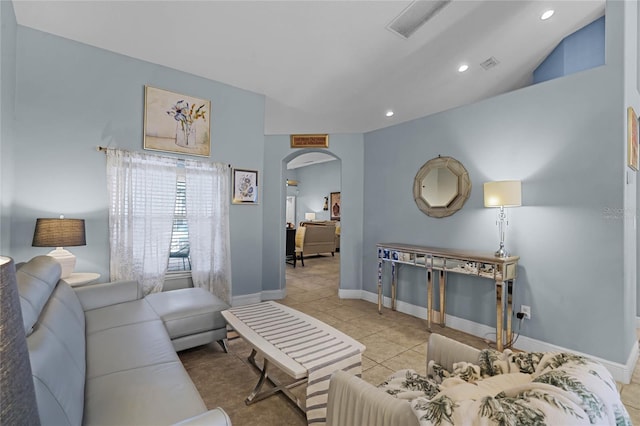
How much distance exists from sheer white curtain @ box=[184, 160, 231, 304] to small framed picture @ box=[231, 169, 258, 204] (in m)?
0.11

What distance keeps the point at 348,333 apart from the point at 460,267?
146 cm

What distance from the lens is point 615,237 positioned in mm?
2324

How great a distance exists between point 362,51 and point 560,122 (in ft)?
6.79

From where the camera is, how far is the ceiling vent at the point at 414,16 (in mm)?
2488

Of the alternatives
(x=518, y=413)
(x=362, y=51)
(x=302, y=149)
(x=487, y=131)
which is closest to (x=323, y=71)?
(x=362, y=51)

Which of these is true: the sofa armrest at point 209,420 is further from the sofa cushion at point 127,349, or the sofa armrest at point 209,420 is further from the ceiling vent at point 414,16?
the ceiling vent at point 414,16

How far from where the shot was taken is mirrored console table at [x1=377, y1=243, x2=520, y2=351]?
2.69 m

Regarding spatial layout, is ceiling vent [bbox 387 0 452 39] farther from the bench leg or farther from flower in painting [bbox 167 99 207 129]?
the bench leg

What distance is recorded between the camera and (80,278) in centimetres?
244

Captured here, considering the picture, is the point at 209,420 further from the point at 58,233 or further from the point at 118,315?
the point at 58,233

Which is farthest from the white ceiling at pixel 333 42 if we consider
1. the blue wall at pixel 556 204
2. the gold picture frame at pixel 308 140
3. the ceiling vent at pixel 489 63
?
the gold picture frame at pixel 308 140

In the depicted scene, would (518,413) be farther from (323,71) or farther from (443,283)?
(323,71)

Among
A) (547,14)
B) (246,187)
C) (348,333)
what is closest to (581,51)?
(547,14)

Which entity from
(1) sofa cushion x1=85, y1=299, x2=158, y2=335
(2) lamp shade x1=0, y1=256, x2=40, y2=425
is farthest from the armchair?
(2) lamp shade x1=0, y1=256, x2=40, y2=425
